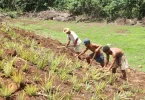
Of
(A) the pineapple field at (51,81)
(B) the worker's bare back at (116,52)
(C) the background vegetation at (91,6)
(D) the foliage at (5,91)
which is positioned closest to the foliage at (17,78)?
(A) the pineapple field at (51,81)

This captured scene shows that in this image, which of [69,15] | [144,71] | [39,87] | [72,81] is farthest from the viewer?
[69,15]

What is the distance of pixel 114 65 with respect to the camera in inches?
425

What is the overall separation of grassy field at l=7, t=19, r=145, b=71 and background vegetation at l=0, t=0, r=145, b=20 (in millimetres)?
2062

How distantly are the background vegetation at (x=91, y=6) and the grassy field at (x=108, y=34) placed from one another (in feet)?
6.76

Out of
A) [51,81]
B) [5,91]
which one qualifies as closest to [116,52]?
[51,81]

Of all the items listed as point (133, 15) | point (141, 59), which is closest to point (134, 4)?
point (133, 15)

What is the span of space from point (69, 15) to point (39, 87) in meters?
23.2

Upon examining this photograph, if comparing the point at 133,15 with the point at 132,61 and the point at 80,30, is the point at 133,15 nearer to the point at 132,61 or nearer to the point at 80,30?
the point at 80,30

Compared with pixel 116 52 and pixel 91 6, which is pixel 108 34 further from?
pixel 116 52

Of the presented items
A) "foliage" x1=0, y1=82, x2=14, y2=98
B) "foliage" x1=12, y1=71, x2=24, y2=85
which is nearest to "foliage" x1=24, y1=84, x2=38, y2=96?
"foliage" x1=12, y1=71, x2=24, y2=85

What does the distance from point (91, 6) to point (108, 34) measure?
324 inches

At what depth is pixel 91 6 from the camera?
29.6m

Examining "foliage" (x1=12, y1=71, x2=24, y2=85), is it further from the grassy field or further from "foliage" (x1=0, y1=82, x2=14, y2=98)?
the grassy field

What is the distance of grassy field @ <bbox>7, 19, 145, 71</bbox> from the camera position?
16352 millimetres
